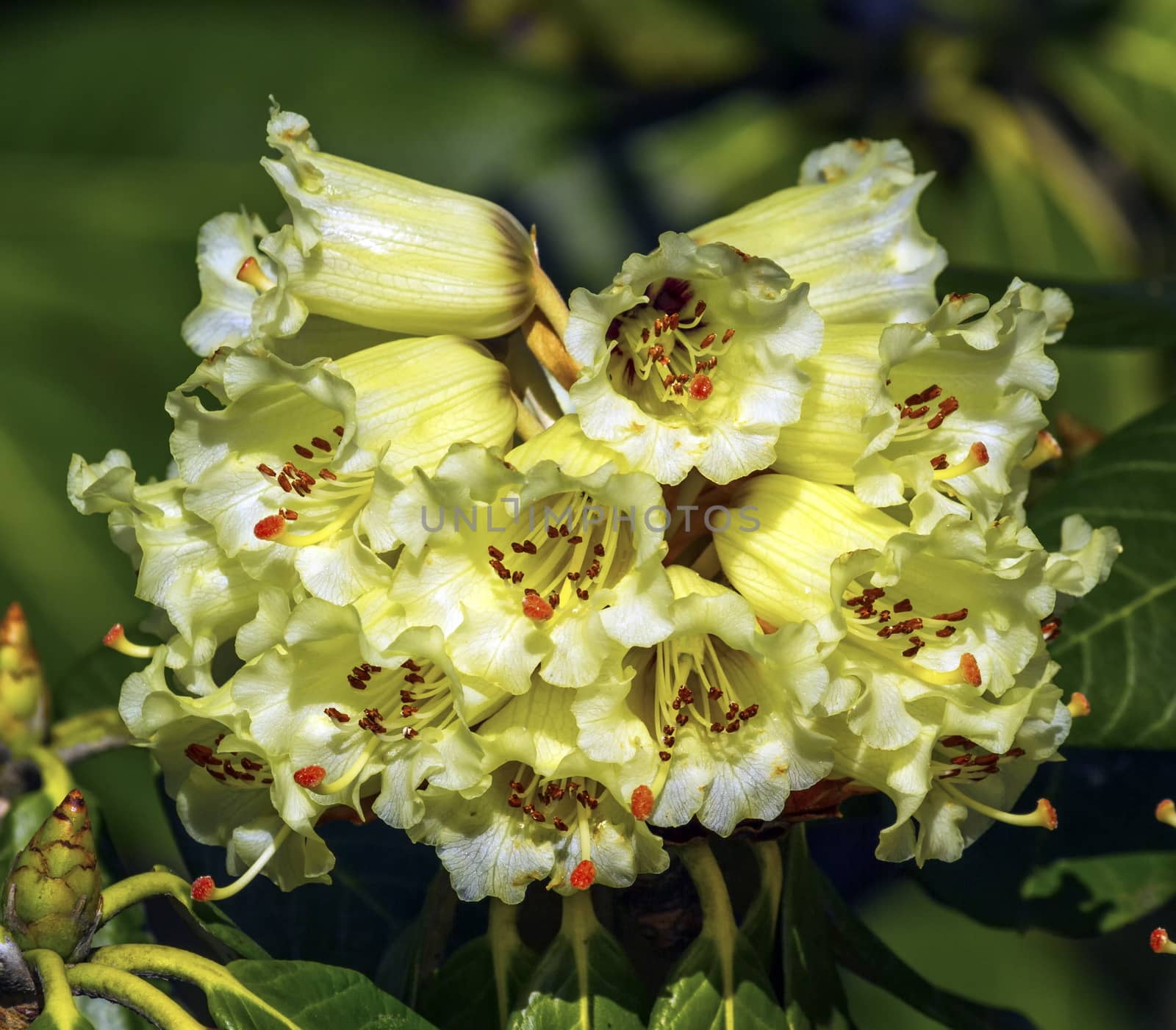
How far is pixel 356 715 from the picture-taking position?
87cm

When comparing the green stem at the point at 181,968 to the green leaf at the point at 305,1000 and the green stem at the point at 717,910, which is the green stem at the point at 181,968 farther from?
the green stem at the point at 717,910

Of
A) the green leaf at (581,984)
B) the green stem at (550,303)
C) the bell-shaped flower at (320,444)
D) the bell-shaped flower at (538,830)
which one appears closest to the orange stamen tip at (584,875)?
the bell-shaped flower at (538,830)

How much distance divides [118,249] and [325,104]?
41 centimetres

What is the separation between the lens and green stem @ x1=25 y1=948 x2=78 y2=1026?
82 cm

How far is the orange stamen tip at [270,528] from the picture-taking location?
33.3 inches

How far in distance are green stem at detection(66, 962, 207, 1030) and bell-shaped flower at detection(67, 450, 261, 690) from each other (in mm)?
191

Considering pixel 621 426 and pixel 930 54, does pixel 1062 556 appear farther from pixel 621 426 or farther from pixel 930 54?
pixel 930 54

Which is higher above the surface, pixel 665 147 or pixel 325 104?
pixel 325 104

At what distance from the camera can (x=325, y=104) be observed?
215 cm

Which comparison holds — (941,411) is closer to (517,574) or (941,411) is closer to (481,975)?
(517,574)

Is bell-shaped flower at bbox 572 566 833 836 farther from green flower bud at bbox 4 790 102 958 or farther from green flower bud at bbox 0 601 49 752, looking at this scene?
Answer: green flower bud at bbox 0 601 49 752

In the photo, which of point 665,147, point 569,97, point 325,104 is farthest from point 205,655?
point 665,147

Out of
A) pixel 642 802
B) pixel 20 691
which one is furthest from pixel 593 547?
pixel 20 691

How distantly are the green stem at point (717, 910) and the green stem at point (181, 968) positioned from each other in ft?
0.98
